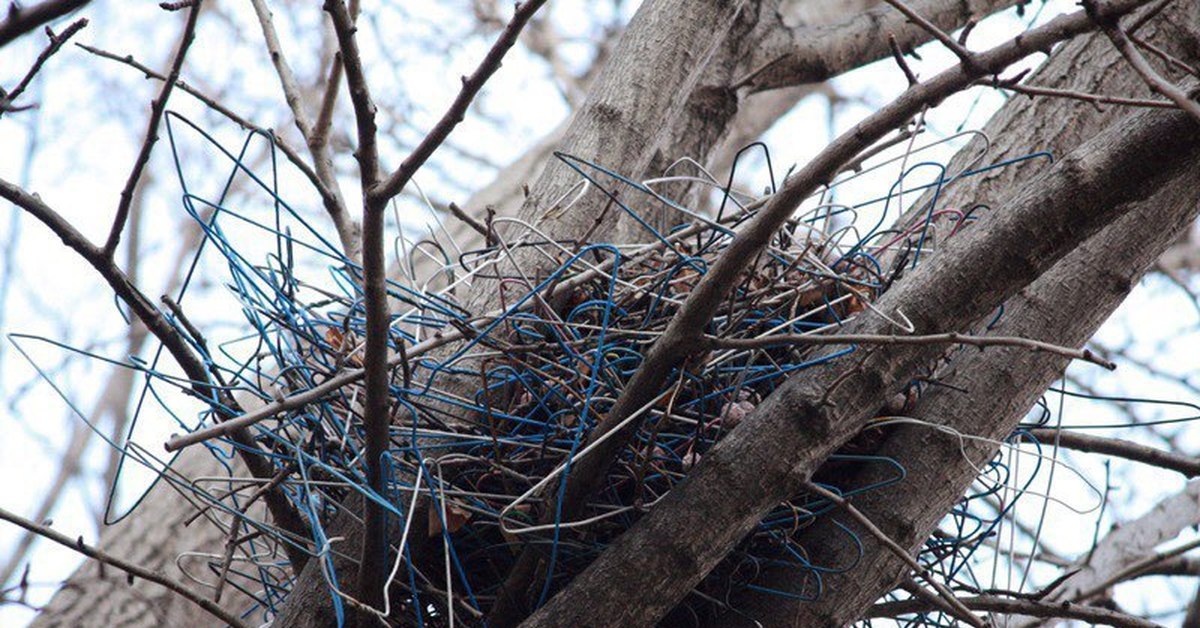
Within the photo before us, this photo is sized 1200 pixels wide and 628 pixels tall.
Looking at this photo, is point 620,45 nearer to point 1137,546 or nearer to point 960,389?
point 960,389

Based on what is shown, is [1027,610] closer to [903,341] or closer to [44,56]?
[903,341]

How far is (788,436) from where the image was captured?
1.18 m

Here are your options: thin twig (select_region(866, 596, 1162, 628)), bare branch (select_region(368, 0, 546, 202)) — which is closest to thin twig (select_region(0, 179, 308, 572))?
Result: bare branch (select_region(368, 0, 546, 202))

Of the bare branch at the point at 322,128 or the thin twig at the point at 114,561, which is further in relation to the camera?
the bare branch at the point at 322,128

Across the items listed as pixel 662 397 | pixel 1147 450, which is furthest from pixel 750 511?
pixel 1147 450

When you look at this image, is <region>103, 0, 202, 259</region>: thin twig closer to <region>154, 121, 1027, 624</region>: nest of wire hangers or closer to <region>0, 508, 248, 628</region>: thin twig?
<region>154, 121, 1027, 624</region>: nest of wire hangers

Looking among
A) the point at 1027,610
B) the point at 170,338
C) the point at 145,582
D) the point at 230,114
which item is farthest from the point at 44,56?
the point at 145,582

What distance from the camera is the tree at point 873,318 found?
100 centimetres

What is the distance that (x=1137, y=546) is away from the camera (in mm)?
2301

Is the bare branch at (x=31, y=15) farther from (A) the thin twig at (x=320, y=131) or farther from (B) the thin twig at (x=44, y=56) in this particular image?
(A) the thin twig at (x=320, y=131)

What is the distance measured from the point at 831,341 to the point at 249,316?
29.0 inches

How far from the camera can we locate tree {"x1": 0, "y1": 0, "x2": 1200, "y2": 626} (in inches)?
39.5

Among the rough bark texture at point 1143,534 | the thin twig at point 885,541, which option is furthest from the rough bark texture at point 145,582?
the rough bark texture at point 1143,534

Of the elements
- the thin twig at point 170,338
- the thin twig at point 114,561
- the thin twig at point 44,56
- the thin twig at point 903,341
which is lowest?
the thin twig at point 114,561
